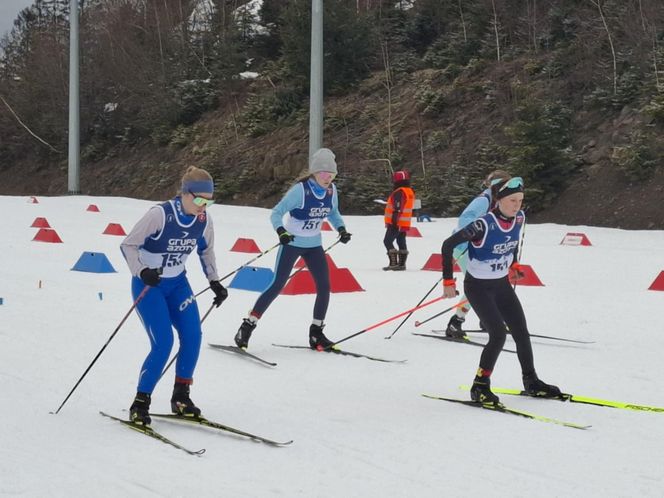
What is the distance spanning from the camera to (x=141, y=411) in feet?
16.4

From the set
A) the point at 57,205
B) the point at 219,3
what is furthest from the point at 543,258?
the point at 219,3

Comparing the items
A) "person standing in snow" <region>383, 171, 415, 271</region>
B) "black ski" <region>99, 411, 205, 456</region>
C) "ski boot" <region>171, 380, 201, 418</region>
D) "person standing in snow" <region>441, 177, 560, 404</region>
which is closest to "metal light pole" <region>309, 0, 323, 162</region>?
"person standing in snow" <region>383, 171, 415, 271</region>

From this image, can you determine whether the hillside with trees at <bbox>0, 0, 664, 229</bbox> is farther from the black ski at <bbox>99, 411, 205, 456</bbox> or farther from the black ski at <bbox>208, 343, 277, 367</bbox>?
the black ski at <bbox>99, 411, 205, 456</bbox>

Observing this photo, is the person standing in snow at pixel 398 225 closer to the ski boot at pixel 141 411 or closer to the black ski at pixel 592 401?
the black ski at pixel 592 401

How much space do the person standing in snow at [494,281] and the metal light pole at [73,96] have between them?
2825 centimetres

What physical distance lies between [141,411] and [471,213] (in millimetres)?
3317

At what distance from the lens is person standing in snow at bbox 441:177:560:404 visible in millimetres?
5695

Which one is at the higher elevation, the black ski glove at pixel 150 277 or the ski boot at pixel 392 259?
the black ski glove at pixel 150 277

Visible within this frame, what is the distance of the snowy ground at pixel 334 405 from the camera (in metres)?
4.20

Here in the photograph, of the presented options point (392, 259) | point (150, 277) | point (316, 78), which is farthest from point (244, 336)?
point (316, 78)

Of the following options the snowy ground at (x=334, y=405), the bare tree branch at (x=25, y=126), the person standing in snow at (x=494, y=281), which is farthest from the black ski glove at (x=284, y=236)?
the bare tree branch at (x=25, y=126)

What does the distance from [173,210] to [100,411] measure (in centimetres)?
138

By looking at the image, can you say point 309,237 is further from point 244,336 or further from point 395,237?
point 395,237

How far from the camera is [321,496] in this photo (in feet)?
13.0
